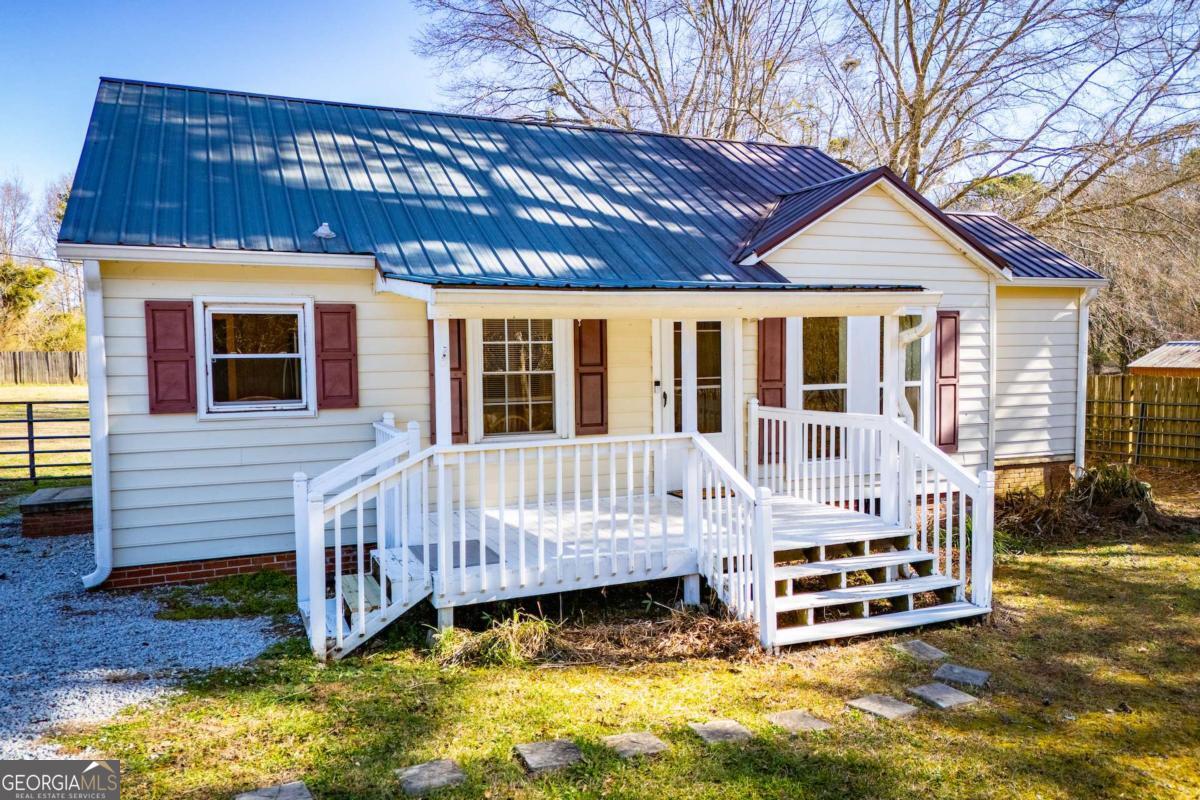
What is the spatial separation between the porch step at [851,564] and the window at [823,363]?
279cm

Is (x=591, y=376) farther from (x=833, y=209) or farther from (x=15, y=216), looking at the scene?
(x=15, y=216)

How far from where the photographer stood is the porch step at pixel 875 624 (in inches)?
227

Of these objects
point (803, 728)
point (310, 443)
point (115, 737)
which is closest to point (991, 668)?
point (803, 728)

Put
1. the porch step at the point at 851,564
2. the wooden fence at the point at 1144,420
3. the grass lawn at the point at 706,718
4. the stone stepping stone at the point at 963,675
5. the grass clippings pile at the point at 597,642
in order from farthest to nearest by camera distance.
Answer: the wooden fence at the point at 1144,420 → the porch step at the point at 851,564 → the grass clippings pile at the point at 597,642 → the stone stepping stone at the point at 963,675 → the grass lawn at the point at 706,718

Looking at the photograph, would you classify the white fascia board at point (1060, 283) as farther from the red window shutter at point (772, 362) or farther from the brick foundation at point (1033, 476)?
the red window shutter at point (772, 362)

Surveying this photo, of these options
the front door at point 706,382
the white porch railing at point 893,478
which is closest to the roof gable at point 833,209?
the front door at point 706,382

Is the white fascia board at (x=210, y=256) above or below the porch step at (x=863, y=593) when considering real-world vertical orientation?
above

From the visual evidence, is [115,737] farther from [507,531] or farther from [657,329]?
[657,329]

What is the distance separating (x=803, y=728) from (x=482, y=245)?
5.11m

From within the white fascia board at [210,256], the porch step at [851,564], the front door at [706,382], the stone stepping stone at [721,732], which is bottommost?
the stone stepping stone at [721,732]

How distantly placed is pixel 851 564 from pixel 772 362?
10.2ft

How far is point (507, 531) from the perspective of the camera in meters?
A: 6.95

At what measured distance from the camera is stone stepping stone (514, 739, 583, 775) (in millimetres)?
3877

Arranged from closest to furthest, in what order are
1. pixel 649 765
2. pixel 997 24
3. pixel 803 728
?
pixel 649 765 → pixel 803 728 → pixel 997 24
